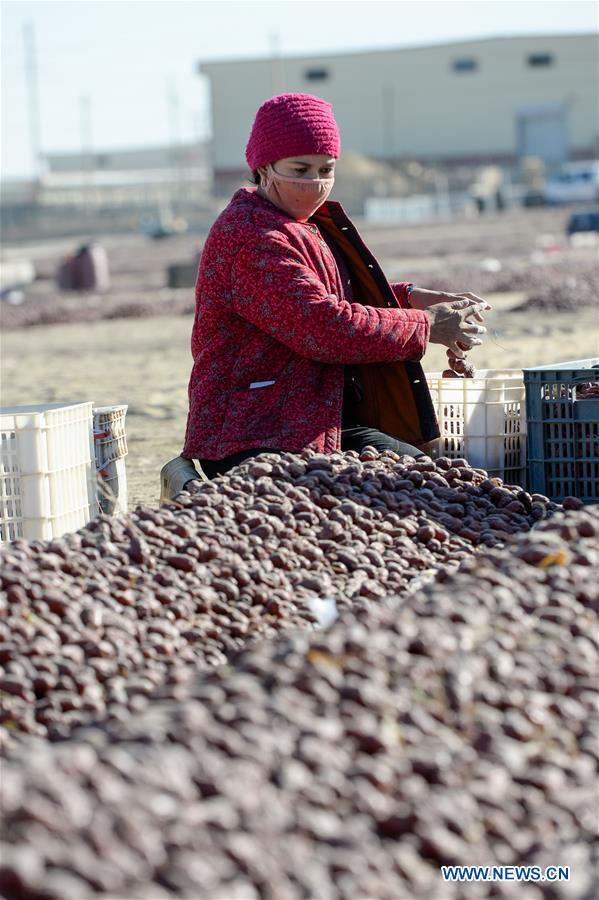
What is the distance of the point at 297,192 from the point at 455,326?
74cm

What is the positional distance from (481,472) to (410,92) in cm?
5563

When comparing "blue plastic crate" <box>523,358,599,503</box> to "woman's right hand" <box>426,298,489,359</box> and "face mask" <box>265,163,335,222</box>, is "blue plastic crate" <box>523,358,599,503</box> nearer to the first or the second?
"woman's right hand" <box>426,298,489,359</box>

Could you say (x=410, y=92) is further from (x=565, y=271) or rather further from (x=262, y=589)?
(x=262, y=589)

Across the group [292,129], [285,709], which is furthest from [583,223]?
[285,709]

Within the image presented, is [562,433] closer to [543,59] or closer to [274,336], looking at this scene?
[274,336]

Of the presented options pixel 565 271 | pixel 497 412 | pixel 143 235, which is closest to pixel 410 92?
pixel 143 235

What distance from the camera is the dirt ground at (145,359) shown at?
→ 8.02 metres

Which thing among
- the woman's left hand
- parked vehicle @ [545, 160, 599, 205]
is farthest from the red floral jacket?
parked vehicle @ [545, 160, 599, 205]

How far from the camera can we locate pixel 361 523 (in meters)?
4.04

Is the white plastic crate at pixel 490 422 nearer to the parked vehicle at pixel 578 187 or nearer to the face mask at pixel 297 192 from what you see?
the face mask at pixel 297 192

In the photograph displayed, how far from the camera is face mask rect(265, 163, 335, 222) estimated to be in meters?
4.64

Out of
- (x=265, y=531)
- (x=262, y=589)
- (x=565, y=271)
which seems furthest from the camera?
(x=565, y=271)

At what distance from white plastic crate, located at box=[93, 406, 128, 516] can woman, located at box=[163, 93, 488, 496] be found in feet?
0.64

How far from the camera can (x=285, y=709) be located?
232 cm
